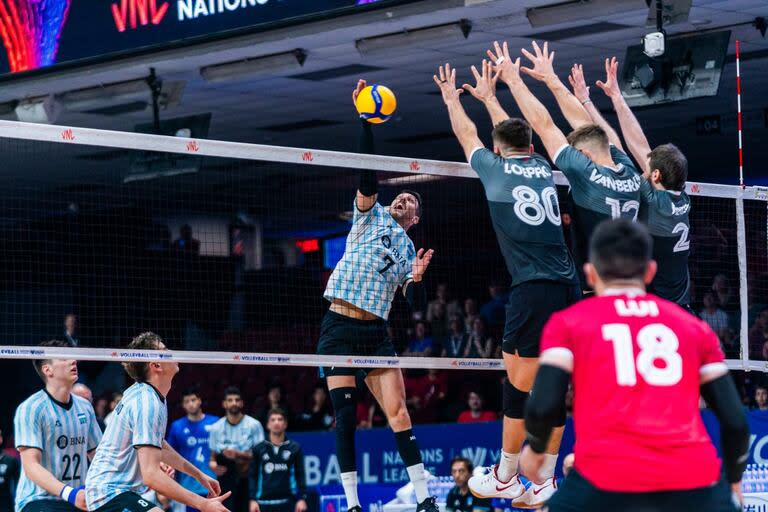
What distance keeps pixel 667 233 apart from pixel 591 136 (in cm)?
98

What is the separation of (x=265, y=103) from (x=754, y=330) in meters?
→ 9.79

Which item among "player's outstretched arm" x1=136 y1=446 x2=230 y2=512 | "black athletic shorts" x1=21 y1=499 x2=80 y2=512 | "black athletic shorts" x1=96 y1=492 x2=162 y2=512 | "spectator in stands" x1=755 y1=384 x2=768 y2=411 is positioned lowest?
"black athletic shorts" x1=21 y1=499 x2=80 y2=512

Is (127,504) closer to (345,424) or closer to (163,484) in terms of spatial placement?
(163,484)

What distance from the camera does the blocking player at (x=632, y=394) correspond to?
595 cm

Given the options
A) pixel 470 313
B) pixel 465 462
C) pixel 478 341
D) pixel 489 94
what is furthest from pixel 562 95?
pixel 470 313

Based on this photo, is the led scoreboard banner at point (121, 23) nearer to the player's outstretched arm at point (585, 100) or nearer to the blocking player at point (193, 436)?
the blocking player at point (193, 436)

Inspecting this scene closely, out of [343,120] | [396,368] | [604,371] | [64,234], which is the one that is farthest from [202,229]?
[604,371]

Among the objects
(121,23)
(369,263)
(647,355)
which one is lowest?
(647,355)

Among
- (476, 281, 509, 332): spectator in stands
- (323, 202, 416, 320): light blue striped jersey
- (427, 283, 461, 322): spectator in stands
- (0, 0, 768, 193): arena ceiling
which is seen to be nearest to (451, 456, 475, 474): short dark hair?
(476, 281, 509, 332): spectator in stands

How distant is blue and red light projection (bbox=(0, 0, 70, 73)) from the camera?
1867 cm

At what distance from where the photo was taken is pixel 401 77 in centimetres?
1970

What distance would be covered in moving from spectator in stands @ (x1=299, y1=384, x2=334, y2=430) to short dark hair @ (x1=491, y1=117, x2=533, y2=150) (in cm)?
1306

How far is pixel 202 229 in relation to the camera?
32.1m

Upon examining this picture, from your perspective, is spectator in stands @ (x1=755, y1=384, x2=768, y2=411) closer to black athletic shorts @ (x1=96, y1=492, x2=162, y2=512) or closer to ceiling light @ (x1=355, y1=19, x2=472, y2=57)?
ceiling light @ (x1=355, y1=19, x2=472, y2=57)
